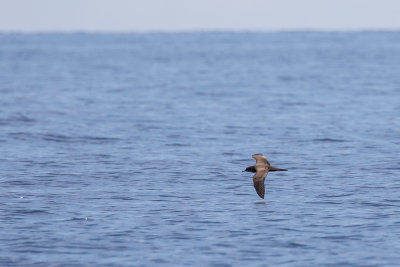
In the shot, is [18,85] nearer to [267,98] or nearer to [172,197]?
[267,98]

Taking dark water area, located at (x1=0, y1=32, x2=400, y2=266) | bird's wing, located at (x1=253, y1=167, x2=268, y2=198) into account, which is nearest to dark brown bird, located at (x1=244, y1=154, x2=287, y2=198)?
bird's wing, located at (x1=253, y1=167, x2=268, y2=198)

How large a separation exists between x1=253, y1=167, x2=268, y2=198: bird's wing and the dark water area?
22.7 inches

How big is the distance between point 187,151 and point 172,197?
8201mm

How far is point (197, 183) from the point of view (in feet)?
79.6

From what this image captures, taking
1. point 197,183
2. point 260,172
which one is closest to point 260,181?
point 260,172

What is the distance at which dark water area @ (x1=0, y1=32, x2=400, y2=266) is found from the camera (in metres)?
17.4

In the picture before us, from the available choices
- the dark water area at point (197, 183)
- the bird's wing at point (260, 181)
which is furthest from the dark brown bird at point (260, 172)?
the dark water area at point (197, 183)

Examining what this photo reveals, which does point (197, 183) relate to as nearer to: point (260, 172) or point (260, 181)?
point (260, 172)

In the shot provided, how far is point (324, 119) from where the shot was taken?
131 feet

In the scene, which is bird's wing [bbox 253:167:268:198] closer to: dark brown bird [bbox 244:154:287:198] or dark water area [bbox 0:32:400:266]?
dark brown bird [bbox 244:154:287:198]

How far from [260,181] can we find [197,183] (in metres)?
4.09

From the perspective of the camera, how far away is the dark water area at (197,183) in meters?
17.4

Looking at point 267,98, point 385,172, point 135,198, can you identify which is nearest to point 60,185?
point 135,198

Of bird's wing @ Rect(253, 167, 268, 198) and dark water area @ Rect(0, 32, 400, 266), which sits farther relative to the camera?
bird's wing @ Rect(253, 167, 268, 198)
